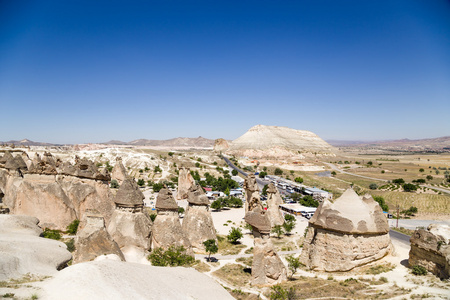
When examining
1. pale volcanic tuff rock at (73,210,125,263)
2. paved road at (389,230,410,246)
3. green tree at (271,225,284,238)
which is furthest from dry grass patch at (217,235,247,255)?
paved road at (389,230,410,246)

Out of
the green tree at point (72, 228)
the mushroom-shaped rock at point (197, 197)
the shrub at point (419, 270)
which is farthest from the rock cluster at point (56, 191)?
the shrub at point (419, 270)

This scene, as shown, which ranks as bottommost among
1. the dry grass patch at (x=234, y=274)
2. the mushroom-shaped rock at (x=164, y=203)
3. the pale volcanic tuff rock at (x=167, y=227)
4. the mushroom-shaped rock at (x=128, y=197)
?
the dry grass patch at (x=234, y=274)

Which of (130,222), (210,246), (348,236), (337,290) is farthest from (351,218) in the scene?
(130,222)

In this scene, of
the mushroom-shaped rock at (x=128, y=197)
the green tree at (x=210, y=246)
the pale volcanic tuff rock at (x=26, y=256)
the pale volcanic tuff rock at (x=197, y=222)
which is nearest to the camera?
the pale volcanic tuff rock at (x=26, y=256)

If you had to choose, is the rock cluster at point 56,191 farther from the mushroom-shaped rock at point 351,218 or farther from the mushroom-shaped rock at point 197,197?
the mushroom-shaped rock at point 351,218

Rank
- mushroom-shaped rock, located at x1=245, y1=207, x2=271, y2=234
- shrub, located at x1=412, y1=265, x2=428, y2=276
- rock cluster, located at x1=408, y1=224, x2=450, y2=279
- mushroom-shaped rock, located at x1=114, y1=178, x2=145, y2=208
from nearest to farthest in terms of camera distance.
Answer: rock cluster, located at x1=408, y1=224, x2=450, y2=279 → mushroom-shaped rock, located at x1=245, y1=207, x2=271, y2=234 → shrub, located at x1=412, y1=265, x2=428, y2=276 → mushroom-shaped rock, located at x1=114, y1=178, x2=145, y2=208

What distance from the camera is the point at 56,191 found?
22297 mm

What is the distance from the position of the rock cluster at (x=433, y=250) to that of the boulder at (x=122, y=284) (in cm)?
1333

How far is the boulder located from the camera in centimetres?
724

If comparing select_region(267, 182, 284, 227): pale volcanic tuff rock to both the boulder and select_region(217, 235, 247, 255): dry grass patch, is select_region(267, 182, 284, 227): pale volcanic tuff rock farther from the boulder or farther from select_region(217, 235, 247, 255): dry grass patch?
the boulder

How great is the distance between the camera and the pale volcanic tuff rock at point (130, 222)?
1656 centimetres

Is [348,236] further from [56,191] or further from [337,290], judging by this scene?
[56,191]

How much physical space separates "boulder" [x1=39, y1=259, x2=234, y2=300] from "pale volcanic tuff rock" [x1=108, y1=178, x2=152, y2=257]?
5822mm

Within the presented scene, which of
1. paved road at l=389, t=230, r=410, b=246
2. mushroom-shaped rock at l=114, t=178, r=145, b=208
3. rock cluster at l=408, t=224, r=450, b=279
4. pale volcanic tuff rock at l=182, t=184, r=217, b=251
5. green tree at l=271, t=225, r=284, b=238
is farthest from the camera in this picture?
green tree at l=271, t=225, r=284, b=238
